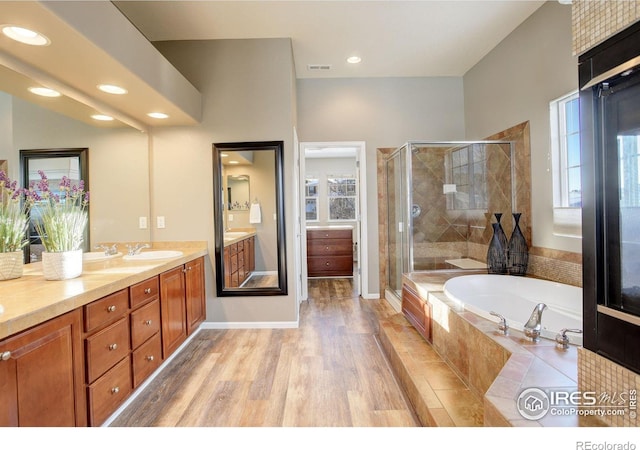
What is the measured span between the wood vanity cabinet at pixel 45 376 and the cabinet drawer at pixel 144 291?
485mm

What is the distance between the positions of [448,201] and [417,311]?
164 cm

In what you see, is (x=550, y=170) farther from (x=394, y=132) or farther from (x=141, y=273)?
(x=141, y=273)

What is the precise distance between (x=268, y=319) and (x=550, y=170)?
3030mm

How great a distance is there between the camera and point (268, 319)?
3344 mm

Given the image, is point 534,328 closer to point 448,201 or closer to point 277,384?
point 277,384

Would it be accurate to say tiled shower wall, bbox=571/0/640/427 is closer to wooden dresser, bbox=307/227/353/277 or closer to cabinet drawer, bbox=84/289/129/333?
cabinet drawer, bbox=84/289/129/333

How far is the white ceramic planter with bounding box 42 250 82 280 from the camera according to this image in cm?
180

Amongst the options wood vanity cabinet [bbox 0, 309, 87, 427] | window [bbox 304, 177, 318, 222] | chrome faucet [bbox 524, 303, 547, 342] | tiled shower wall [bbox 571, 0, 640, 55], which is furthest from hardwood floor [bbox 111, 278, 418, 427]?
window [bbox 304, 177, 318, 222]

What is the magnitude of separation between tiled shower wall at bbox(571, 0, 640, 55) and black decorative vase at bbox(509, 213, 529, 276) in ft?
8.03

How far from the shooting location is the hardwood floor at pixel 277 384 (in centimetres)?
184

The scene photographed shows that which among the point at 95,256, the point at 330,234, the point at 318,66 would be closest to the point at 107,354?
the point at 95,256

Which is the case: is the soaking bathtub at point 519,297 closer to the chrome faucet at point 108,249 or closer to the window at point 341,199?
the chrome faucet at point 108,249
